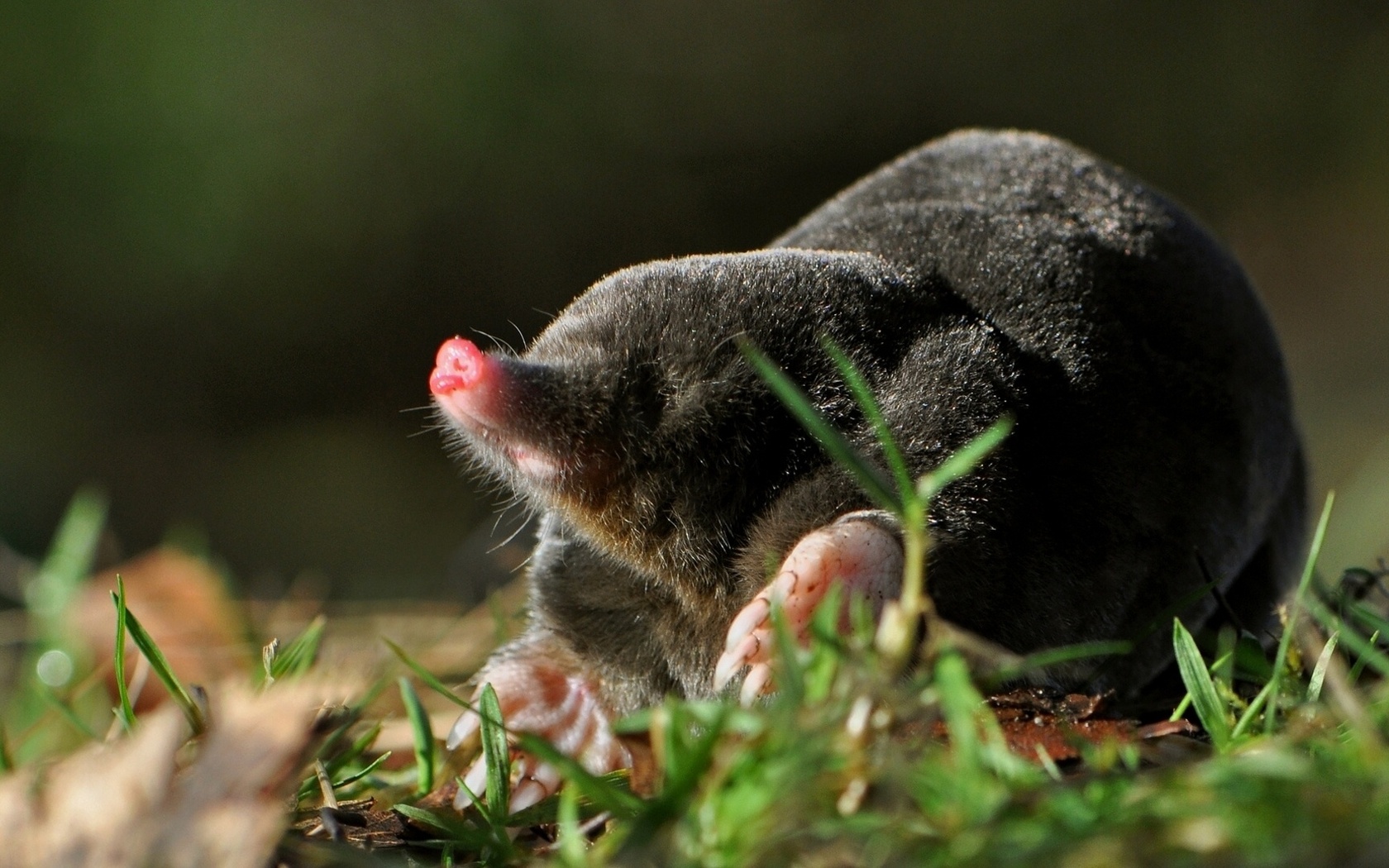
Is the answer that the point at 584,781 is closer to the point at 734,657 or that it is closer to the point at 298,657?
the point at 734,657

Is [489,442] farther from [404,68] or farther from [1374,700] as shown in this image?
[404,68]

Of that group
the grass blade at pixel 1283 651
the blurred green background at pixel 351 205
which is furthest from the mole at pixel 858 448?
the blurred green background at pixel 351 205

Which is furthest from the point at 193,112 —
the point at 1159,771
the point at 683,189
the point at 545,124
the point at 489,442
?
the point at 1159,771

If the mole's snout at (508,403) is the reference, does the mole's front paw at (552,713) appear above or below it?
below

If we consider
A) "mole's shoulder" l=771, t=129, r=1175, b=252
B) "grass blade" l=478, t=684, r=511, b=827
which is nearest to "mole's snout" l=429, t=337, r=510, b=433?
"grass blade" l=478, t=684, r=511, b=827

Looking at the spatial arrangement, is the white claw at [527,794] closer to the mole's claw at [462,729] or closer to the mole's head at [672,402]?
the mole's claw at [462,729]

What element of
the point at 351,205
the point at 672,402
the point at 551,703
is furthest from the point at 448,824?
the point at 351,205
